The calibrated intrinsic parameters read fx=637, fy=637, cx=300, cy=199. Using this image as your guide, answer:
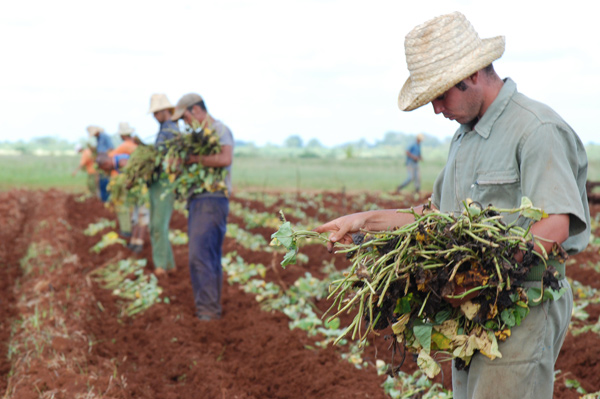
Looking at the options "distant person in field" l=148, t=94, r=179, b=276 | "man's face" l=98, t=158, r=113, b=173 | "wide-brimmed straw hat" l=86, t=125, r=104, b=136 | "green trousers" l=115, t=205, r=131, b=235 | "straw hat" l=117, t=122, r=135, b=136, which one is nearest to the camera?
"distant person in field" l=148, t=94, r=179, b=276

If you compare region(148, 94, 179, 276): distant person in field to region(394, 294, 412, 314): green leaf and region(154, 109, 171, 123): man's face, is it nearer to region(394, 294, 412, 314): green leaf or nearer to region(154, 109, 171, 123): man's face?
region(154, 109, 171, 123): man's face

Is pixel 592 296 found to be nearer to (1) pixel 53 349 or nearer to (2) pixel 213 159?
(2) pixel 213 159

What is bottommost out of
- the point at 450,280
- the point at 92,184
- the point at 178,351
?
the point at 178,351

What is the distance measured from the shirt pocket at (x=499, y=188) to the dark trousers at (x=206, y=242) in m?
3.87

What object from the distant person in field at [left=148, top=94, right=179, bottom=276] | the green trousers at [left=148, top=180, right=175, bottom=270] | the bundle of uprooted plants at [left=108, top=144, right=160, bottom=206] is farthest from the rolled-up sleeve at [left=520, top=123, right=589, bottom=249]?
the green trousers at [left=148, top=180, right=175, bottom=270]

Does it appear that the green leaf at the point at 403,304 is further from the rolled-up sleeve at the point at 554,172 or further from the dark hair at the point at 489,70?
the dark hair at the point at 489,70

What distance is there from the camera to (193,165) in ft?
20.8

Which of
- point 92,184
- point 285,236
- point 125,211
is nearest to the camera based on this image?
point 285,236

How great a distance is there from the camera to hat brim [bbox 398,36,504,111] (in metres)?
2.49

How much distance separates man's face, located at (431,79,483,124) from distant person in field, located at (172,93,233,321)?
377cm

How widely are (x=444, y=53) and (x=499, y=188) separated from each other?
0.58 meters

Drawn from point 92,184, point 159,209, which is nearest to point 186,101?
point 159,209

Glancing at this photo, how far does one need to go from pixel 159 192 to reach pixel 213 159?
178 cm

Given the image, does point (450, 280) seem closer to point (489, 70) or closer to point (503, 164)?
point (503, 164)
